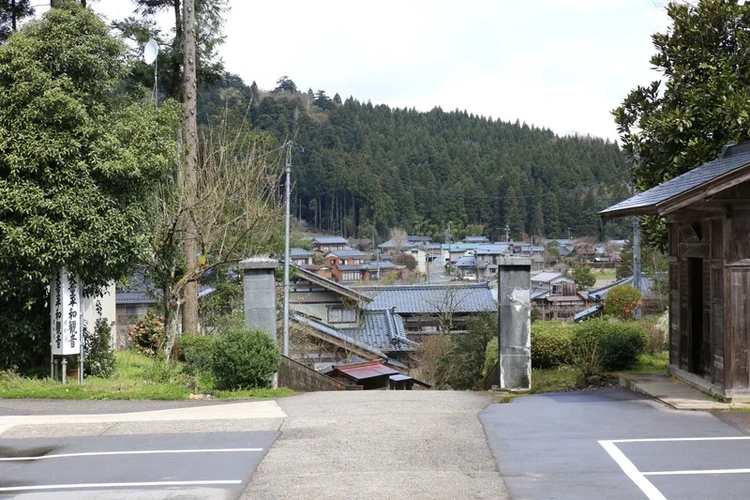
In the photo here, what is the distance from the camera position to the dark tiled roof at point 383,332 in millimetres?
33688

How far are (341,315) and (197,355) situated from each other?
71.1ft

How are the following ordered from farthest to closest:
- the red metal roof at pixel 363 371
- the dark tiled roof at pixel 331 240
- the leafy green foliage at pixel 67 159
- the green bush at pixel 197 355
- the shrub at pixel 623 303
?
the dark tiled roof at pixel 331 240 < the shrub at pixel 623 303 < the red metal roof at pixel 363 371 < the green bush at pixel 197 355 < the leafy green foliage at pixel 67 159

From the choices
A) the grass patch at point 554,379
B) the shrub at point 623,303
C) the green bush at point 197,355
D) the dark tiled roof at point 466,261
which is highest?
the dark tiled roof at point 466,261

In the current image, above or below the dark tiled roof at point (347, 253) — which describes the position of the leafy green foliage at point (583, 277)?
below

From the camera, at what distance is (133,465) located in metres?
7.93

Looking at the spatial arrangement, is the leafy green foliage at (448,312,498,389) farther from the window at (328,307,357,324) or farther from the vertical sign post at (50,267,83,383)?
the vertical sign post at (50,267,83,383)

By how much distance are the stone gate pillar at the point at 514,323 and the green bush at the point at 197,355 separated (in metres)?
4.66

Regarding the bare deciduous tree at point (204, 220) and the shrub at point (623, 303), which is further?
the shrub at point (623, 303)

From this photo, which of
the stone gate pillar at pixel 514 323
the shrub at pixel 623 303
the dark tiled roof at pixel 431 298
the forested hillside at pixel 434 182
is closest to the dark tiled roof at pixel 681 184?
the stone gate pillar at pixel 514 323

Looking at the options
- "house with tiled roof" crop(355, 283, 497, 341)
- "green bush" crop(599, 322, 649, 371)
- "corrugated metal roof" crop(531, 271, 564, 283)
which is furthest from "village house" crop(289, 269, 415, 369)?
"corrugated metal roof" crop(531, 271, 564, 283)

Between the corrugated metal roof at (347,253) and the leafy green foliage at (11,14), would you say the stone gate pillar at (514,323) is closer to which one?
the leafy green foliage at (11,14)

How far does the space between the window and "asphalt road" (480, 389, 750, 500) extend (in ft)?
82.4

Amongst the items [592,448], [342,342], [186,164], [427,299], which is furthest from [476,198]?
[592,448]

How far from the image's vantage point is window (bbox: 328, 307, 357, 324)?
3644cm
